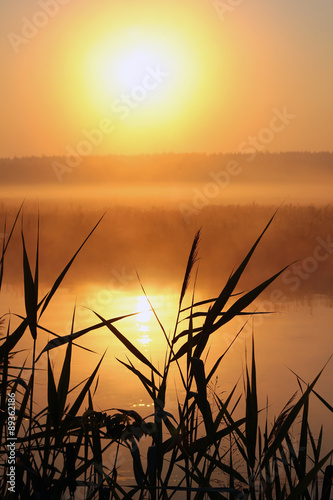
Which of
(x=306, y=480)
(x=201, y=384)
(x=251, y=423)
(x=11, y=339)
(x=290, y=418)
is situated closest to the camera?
(x=201, y=384)

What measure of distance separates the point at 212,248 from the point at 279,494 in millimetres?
34354

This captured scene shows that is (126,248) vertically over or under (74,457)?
over

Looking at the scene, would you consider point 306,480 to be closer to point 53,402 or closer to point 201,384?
point 201,384

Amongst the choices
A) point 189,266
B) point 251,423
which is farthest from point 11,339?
point 251,423

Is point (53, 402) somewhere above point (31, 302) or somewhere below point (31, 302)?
below

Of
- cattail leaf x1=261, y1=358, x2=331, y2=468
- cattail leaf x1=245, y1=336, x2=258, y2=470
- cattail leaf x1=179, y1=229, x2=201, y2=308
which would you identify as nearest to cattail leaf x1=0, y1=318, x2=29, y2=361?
cattail leaf x1=179, y1=229, x2=201, y2=308

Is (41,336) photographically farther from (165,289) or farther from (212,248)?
(212,248)

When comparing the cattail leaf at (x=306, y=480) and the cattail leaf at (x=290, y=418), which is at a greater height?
the cattail leaf at (x=290, y=418)

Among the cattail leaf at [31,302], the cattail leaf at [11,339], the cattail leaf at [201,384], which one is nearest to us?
the cattail leaf at [201,384]

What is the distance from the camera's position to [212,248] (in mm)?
37000

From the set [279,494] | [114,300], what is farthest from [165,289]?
[279,494]

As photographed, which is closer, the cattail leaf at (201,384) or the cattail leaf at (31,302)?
the cattail leaf at (201,384)

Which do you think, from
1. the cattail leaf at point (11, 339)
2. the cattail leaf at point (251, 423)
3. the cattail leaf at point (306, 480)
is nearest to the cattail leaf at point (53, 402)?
the cattail leaf at point (11, 339)

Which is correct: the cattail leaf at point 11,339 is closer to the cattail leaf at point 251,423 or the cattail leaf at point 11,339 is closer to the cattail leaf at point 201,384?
the cattail leaf at point 201,384
